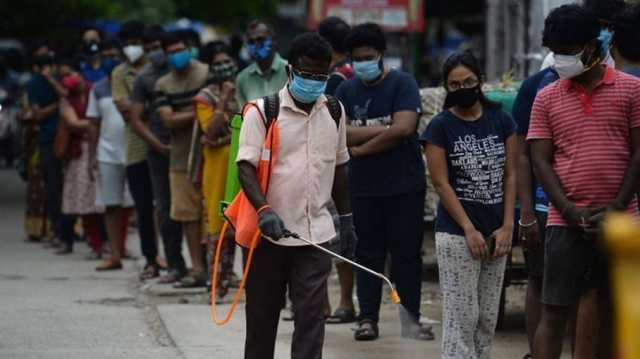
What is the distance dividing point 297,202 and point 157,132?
5338 millimetres

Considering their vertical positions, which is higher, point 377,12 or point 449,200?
point 377,12

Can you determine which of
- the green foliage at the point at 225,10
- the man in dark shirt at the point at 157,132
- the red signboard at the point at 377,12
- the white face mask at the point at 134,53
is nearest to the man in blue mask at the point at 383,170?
the man in dark shirt at the point at 157,132

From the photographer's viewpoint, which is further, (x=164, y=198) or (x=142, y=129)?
(x=164, y=198)

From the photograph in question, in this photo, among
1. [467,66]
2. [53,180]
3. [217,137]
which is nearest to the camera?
[467,66]

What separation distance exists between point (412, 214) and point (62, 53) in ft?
28.0

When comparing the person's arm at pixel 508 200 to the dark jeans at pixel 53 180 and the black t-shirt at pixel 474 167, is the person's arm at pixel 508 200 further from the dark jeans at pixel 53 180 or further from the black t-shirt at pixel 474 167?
the dark jeans at pixel 53 180

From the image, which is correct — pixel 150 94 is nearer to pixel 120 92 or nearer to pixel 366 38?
pixel 120 92

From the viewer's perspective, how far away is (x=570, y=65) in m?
6.60

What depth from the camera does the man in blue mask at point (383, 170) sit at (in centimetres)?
933

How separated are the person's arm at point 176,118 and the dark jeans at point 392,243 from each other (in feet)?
8.12

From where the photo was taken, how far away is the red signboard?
54.5 ft

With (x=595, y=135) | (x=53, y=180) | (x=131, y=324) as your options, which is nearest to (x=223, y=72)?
(x=131, y=324)

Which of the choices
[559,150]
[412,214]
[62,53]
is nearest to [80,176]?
[62,53]

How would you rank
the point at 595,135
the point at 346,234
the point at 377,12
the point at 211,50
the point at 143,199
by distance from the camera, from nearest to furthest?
the point at 595,135
the point at 346,234
the point at 211,50
the point at 143,199
the point at 377,12
